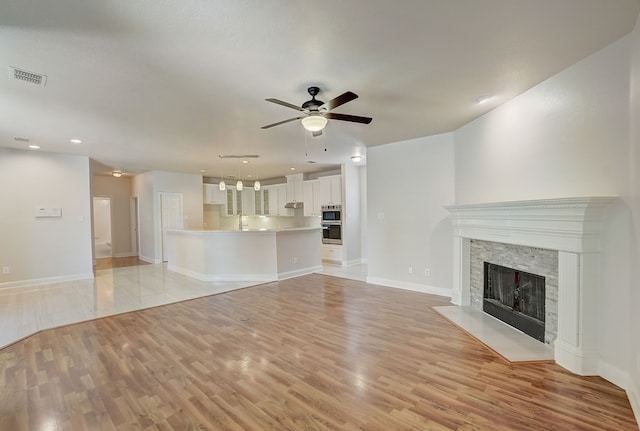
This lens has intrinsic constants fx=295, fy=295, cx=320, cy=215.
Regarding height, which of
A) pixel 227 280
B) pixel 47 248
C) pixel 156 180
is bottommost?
pixel 227 280

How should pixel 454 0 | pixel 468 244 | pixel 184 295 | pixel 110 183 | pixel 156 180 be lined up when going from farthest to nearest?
pixel 110 183
pixel 156 180
pixel 184 295
pixel 468 244
pixel 454 0

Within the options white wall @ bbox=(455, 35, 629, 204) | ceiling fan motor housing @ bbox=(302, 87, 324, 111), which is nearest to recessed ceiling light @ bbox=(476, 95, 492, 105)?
white wall @ bbox=(455, 35, 629, 204)

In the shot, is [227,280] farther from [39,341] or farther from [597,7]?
[597,7]

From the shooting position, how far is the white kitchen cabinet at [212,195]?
9.77 meters

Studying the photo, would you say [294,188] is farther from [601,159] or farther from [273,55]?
[601,159]

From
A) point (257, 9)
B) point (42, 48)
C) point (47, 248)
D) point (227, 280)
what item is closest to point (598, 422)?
point (257, 9)

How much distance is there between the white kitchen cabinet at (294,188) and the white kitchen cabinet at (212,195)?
94.5 inches

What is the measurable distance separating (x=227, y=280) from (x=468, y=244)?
4.58 m

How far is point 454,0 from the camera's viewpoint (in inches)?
72.2

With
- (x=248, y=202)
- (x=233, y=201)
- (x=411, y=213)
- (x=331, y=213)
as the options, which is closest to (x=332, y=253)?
(x=331, y=213)

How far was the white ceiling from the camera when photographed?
6.27ft

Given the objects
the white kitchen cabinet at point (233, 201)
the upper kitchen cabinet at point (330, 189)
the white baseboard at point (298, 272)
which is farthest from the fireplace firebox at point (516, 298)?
the white kitchen cabinet at point (233, 201)

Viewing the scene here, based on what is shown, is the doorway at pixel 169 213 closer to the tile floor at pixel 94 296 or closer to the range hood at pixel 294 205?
the tile floor at pixel 94 296

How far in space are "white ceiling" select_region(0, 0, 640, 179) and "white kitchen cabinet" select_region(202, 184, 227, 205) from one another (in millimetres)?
5442
